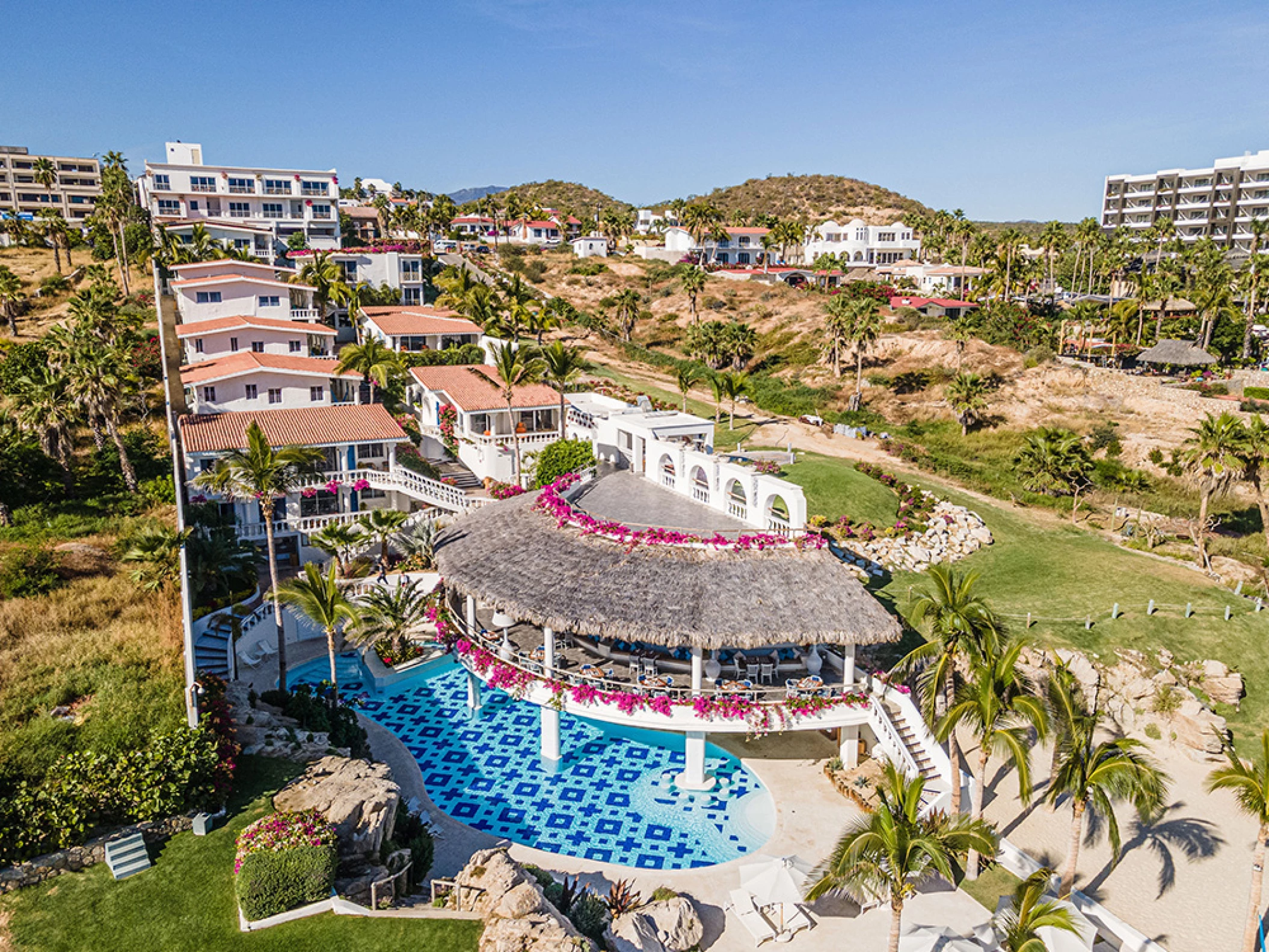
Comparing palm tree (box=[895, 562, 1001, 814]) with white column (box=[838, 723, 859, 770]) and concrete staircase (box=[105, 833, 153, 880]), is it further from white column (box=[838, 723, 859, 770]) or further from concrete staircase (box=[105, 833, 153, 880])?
concrete staircase (box=[105, 833, 153, 880])

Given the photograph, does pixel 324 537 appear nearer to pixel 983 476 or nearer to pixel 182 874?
pixel 182 874

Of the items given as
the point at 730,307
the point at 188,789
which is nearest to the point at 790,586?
the point at 188,789

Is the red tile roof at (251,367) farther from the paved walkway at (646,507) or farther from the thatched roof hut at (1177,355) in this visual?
the thatched roof hut at (1177,355)

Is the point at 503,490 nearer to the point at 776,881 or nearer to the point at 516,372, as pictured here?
the point at 516,372

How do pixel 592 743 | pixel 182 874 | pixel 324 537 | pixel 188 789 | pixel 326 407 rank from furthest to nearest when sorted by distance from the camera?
pixel 326 407
pixel 324 537
pixel 592 743
pixel 188 789
pixel 182 874

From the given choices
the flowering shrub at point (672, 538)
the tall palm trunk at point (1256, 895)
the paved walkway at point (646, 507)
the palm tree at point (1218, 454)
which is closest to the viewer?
the tall palm trunk at point (1256, 895)

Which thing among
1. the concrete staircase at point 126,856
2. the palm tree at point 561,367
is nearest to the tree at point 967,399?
the palm tree at point 561,367

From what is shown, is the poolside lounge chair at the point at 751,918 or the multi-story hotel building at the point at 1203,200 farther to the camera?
the multi-story hotel building at the point at 1203,200
